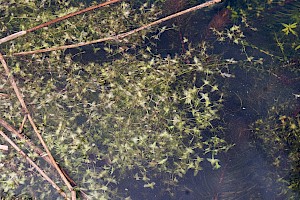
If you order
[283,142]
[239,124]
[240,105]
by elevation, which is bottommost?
[283,142]

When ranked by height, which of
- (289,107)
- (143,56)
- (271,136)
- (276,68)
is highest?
(143,56)

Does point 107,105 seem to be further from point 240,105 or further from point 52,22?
point 240,105

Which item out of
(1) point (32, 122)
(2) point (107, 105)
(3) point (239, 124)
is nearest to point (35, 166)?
(1) point (32, 122)

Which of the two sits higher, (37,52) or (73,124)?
(37,52)

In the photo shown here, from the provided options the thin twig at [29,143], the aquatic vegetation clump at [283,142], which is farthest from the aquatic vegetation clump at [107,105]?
the aquatic vegetation clump at [283,142]

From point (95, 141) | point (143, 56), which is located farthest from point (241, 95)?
point (95, 141)

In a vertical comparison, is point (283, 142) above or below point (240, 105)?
below

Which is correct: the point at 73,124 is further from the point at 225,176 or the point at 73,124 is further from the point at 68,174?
the point at 225,176

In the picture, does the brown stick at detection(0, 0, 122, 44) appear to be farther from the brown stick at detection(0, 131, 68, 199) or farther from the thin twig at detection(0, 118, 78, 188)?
the brown stick at detection(0, 131, 68, 199)

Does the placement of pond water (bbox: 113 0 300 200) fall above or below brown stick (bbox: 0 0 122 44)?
below

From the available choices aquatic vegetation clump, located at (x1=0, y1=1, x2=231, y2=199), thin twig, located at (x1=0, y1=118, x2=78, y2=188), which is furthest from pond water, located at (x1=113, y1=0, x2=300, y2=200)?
thin twig, located at (x1=0, y1=118, x2=78, y2=188)

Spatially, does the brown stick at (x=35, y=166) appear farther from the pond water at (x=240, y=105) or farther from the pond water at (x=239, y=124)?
the pond water at (x=239, y=124)
